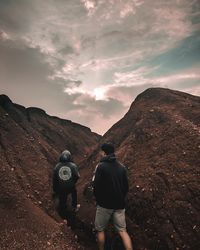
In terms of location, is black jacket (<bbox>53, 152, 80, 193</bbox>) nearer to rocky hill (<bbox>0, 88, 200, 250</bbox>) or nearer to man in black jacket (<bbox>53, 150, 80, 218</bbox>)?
man in black jacket (<bbox>53, 150, 80, 218</bbox>)

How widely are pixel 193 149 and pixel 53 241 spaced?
6.24m

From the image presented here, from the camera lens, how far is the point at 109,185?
629 centimetres

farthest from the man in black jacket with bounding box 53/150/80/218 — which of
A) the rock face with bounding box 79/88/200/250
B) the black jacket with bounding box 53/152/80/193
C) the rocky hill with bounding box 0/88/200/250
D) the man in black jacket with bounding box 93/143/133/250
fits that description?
the man in black jacket with bounding box 93/143/133/250

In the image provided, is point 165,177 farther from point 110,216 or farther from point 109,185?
point 109,185

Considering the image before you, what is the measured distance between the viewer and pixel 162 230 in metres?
Result: 7.59

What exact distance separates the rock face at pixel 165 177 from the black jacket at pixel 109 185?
2183mm

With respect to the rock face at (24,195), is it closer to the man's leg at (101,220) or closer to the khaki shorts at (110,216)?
the man's leg at (101,220)

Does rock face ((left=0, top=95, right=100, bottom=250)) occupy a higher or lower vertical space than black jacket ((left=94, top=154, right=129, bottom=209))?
lower

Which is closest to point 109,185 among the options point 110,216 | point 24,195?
point 110,216

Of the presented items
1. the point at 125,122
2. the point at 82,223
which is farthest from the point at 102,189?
A: the point at 125,122

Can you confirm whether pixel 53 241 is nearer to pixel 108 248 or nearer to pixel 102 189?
pixel 108 248

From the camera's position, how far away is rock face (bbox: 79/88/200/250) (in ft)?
24.7

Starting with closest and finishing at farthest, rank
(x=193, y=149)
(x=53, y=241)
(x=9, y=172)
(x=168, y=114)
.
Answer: (x=53, y=241)
(x=193, y=149)
(x=9, y=172)
(x=168, y=114)

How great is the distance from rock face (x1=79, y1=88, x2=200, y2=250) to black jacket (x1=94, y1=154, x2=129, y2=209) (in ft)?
7.16
